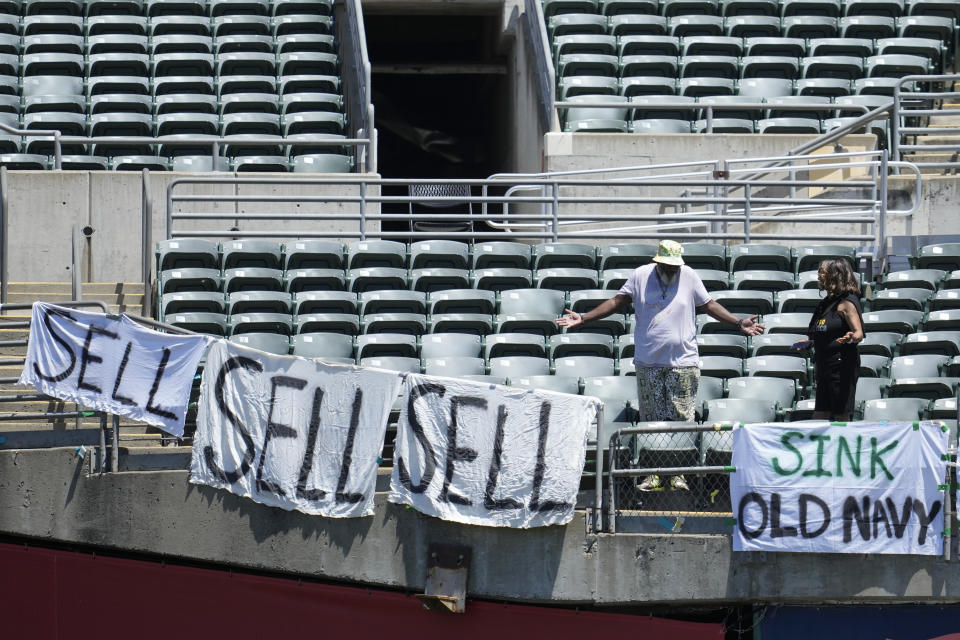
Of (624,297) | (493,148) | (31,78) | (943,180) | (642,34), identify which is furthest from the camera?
Answer: (493,148)

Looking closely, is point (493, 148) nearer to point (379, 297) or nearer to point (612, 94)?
point (612, 94)

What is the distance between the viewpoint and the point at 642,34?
1883 centimetres

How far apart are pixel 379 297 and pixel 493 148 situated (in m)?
9.99

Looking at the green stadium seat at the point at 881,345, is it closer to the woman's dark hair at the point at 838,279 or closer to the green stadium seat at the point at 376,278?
the woman's dark hair at the point at 838,279

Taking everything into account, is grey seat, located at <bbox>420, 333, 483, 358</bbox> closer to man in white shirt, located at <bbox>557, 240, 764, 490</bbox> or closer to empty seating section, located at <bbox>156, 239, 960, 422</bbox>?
empty seating section, located at <bbox>156, 239, 960, 422</bbox>

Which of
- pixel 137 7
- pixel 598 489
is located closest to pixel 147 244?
pixel 598 489

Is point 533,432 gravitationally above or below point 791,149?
below

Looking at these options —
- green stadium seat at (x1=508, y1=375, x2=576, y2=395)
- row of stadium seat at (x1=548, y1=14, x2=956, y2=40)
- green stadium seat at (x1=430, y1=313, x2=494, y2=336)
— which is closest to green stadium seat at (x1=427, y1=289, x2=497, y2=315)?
green stadium seat at (x1=430, y1=313, x2=494, y2=336)

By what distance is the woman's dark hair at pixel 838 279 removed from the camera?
9656 millimetres

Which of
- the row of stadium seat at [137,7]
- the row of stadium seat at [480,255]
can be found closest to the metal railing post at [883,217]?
the row of stadium seat at [480,255]

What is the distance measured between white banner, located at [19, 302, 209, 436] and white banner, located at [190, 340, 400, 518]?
0.18m

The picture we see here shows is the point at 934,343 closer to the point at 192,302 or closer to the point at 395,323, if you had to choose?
the point at 395,323

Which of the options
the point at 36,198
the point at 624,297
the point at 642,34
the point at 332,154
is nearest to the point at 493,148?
the point at 642,34

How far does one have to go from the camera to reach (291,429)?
31.2ft
